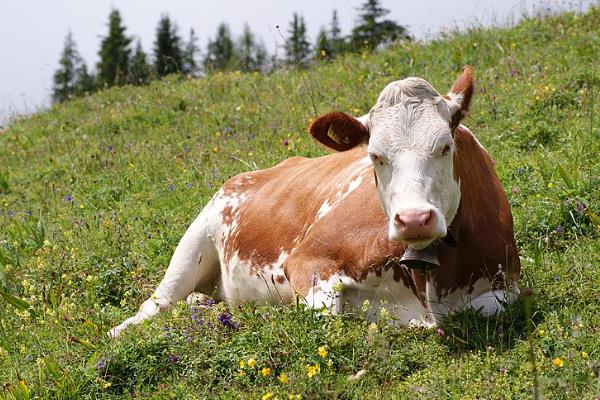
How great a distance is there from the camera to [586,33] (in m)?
11.5

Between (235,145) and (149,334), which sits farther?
(235,145)

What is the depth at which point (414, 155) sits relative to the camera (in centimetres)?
477

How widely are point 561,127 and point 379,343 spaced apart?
4711 mm

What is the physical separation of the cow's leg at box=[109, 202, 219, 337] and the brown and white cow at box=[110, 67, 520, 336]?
246 millimetres

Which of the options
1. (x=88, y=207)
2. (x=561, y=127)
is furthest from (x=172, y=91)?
(x=561, y=127)

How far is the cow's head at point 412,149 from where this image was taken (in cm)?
456

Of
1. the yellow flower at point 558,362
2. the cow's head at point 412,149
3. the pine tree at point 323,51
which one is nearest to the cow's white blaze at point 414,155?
the cow's head at point 412,149

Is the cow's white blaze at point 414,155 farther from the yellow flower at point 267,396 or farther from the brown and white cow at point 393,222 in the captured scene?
the yellow flower at point 267,396

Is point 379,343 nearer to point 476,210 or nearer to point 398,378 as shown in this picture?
point 398,378

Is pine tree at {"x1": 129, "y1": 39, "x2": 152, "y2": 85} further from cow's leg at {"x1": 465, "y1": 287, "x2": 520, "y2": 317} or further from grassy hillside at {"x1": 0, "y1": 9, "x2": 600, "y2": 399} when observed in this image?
cow's leg at {"x1": 465, "y1": 287, "x2": 520, "y2": 317}

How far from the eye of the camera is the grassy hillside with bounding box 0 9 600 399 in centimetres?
463

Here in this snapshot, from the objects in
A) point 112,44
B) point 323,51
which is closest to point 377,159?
point 323,51

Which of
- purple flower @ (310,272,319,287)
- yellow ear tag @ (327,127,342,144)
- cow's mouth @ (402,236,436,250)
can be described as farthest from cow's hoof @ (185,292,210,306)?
cow's mouth @ (402,236,436,250)

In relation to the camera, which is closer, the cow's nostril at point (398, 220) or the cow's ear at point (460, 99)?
the cow's nostril at point (398, 220)
